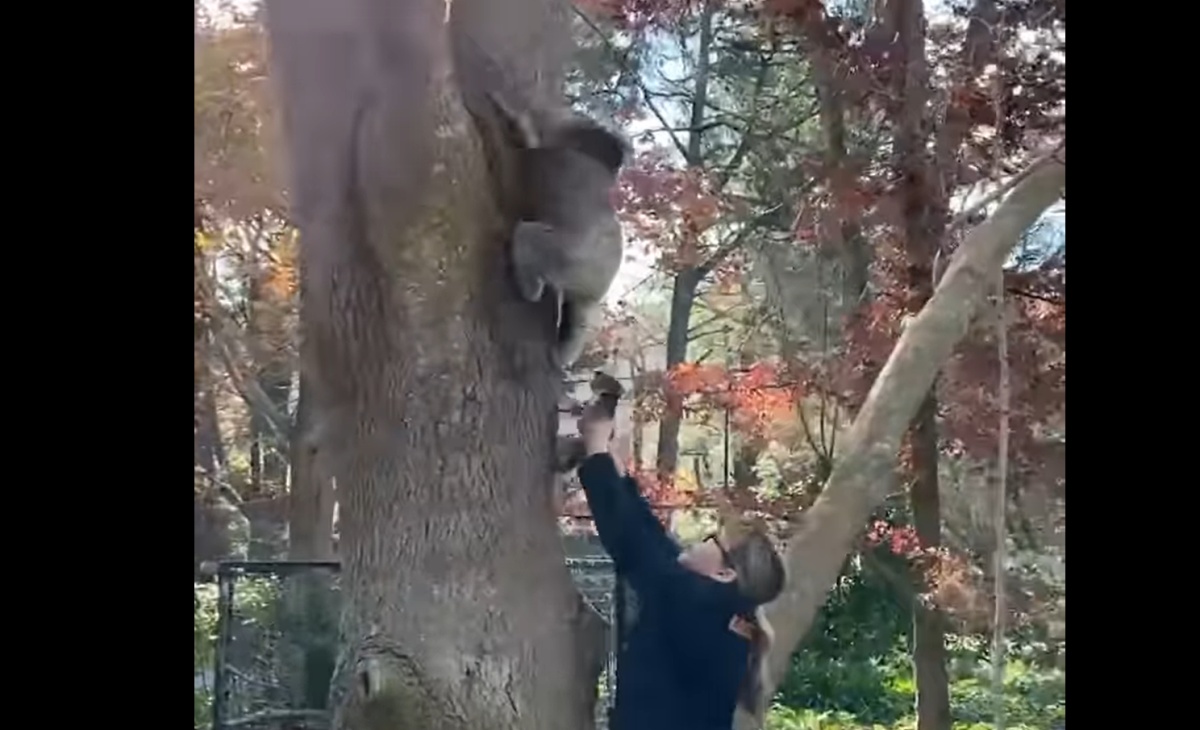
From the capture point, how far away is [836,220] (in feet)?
4.91

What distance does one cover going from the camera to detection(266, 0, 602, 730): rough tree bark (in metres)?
1.37

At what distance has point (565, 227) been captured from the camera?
1415mm

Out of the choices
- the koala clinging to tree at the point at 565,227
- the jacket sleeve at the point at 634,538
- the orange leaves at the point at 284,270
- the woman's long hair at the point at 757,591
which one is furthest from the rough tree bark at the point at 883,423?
the orange leaves at the point at 284,270

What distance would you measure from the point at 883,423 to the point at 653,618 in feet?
1.22

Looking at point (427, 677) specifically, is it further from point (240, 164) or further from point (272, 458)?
point (240, 164)

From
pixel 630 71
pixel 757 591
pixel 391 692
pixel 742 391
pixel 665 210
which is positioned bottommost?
pixel 391 692

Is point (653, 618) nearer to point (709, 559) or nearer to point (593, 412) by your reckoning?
point (709, 559)

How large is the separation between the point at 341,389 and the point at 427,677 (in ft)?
1.12

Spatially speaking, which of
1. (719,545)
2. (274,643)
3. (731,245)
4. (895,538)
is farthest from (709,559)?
(274,643)

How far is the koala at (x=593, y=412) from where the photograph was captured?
1403mm

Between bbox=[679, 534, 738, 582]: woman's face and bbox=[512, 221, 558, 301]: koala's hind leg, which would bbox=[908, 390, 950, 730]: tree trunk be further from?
bbox=[512, 221, 558, 301]: koala's hind leg

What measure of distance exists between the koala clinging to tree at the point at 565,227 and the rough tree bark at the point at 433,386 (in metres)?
0.03

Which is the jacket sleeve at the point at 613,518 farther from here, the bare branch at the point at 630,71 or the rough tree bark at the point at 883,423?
the bare branch at the point at 630,71
